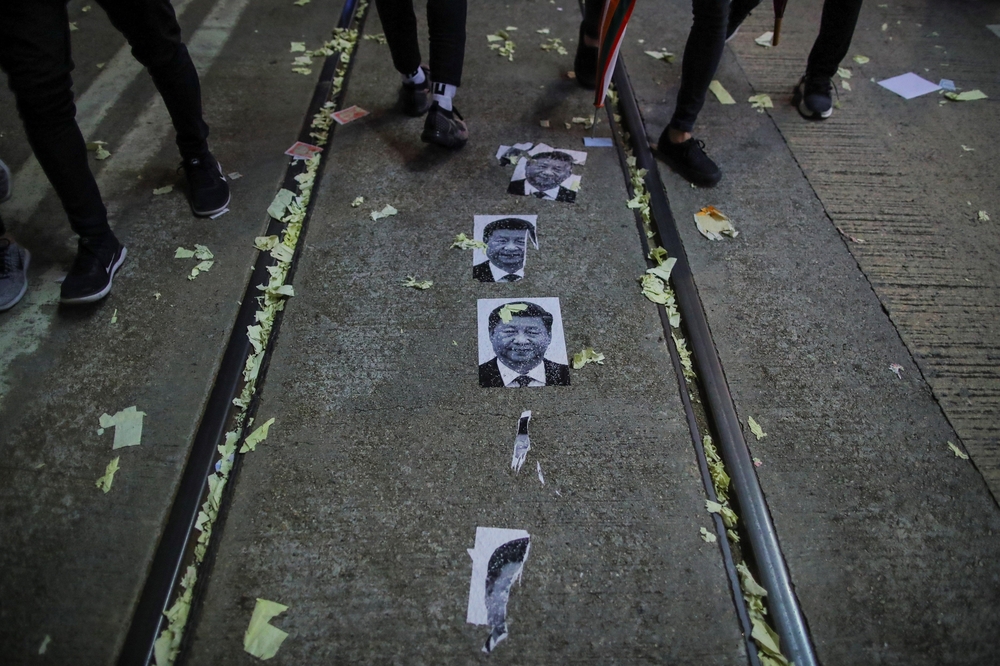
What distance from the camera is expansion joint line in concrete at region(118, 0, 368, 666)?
1197 millimetres

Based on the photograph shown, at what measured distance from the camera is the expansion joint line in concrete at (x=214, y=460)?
1.20 metres

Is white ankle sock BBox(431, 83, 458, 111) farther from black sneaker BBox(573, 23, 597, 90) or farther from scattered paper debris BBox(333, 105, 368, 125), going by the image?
black sneaker BBox(573, 23, 597, 90)

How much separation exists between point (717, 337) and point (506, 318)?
2.11 feet

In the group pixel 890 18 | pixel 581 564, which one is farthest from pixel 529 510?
pixel 890 18

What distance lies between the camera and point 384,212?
2055 millimetres

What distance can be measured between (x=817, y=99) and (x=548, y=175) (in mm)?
1304

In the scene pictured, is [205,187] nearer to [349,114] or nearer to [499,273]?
[349,114]

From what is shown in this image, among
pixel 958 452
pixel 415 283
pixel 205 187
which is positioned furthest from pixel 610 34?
pixel 958 452

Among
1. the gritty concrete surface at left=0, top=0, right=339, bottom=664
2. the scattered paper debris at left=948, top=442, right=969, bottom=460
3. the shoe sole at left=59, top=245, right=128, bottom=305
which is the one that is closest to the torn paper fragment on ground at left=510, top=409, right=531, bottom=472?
the gritty concrete surface at left=0, top=0, right=339, bottom=664

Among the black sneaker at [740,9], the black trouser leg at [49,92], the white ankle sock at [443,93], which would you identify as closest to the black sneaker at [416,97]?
the white ankle sock at [443,93]

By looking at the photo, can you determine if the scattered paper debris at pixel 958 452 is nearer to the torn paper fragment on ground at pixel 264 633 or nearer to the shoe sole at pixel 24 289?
the torn paper fragment on ground at pixel 264 633

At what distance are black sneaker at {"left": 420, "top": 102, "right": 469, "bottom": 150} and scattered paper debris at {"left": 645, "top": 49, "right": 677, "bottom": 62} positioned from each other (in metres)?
1.26

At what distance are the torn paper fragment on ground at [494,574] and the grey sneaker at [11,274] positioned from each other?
1638mm

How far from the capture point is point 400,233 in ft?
6.51
